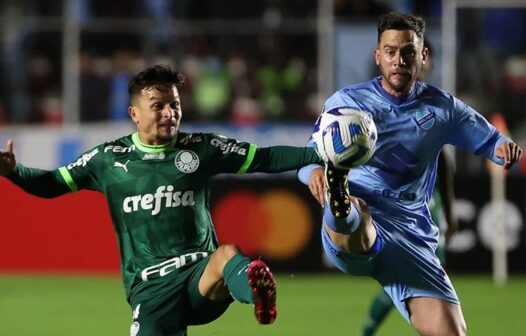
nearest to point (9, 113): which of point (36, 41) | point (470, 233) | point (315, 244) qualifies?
point (36, 41)

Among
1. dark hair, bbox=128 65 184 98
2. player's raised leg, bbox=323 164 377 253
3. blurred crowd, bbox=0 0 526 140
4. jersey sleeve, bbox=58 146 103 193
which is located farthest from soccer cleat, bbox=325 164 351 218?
blurred crowd, bbox=0 0 526 140

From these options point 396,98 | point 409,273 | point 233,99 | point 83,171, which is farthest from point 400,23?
point 233,99

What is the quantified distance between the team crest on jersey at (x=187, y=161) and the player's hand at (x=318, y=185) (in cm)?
82

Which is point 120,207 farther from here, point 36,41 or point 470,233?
point 36,41

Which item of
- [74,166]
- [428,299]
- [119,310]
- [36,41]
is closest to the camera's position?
[428,299]

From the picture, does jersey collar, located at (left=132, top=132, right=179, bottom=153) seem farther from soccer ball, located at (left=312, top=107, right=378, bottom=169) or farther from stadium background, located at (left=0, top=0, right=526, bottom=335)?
stadium background, located at (left=0, top=0, right=526, bottom=335)

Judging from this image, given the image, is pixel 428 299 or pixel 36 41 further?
pixel 36 41

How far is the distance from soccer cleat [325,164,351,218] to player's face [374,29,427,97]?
0.85 meters

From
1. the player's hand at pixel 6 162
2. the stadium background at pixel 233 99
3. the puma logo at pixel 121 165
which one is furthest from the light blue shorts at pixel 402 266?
the stadium background at pixel 233 99

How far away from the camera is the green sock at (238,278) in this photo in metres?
6.01

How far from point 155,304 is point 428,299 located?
4.63ft

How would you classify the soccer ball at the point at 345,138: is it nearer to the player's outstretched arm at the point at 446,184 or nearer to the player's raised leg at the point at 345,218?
the player's raised leg at the point at 345,218

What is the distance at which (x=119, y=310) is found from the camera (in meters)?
11.5

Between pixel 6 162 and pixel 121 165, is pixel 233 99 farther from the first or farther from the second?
pixel 6 162
